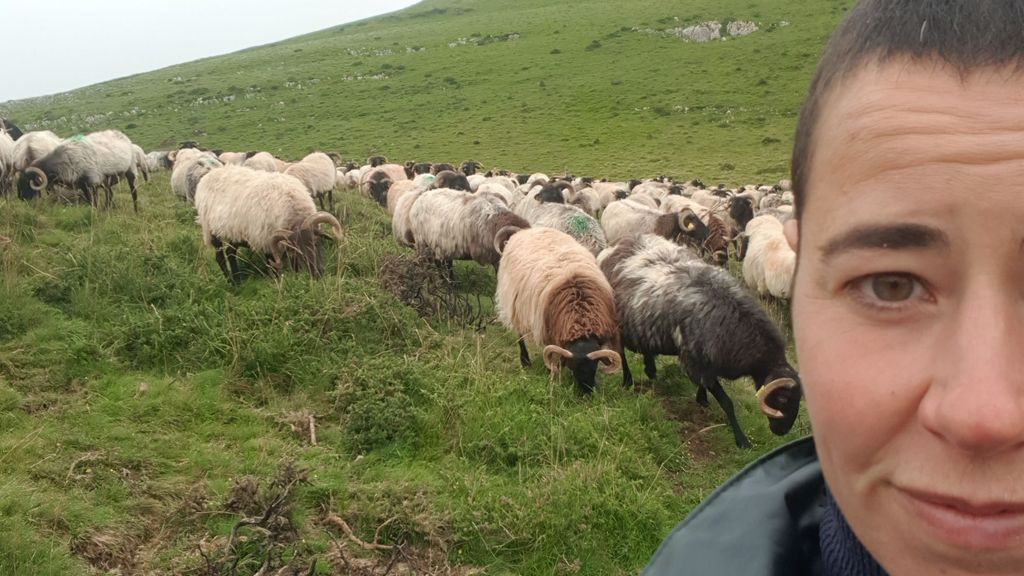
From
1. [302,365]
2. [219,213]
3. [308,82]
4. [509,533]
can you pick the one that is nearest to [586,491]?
[509,533]

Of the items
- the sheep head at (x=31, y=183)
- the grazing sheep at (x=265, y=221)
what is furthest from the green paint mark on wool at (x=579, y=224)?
the sheep head at (x=31, y=183)

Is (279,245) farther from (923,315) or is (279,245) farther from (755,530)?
(923,315)

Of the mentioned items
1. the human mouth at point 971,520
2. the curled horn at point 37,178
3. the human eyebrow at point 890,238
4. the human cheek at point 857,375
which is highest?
the curled horn at point 37,178

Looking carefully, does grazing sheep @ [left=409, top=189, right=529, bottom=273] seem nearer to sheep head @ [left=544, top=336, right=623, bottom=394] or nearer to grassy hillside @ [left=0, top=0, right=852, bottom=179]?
sheep head @ [left=544, top=336, right=623, bottom=394]

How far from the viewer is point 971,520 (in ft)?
3.13

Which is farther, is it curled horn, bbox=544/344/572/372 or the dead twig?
curled horn, bbox=544/344/572/372

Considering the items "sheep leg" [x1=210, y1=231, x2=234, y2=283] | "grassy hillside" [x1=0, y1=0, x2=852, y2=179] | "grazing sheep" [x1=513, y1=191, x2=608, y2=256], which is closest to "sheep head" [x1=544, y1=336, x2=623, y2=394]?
"grazing sheep" [x1=513, y1=191, x2=608, y2=256]

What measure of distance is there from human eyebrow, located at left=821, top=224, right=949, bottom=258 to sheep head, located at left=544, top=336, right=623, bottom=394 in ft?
17.6

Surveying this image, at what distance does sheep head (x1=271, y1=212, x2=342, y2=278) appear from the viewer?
322 inches

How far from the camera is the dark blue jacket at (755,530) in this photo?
1.45 m

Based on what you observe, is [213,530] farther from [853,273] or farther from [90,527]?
[853,273]

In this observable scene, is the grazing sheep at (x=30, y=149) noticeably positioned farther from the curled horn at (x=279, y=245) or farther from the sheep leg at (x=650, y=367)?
the sheep leg at (x=650, y=367)

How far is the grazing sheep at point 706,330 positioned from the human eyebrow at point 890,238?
16.5 ft

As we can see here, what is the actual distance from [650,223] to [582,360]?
8.53m
